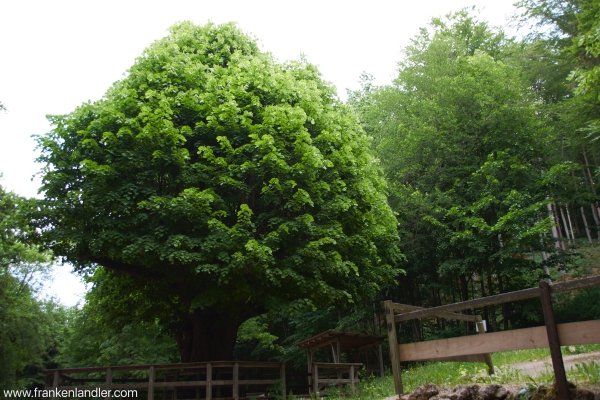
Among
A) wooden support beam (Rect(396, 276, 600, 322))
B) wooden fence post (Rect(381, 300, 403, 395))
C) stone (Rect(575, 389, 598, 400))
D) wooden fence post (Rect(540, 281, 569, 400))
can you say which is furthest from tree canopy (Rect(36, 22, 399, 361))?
stone (Rect(575, 389, 598, 400))

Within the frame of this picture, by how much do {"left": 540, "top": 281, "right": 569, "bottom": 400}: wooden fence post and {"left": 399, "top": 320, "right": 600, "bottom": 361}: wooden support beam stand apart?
0.09 metres

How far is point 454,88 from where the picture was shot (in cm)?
2073

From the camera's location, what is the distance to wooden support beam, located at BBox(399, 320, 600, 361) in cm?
470

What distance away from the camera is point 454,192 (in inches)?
790

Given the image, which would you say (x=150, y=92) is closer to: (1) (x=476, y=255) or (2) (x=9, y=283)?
(1) (x=476, y=255)

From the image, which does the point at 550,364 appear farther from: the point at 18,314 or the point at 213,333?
the point at 18,314

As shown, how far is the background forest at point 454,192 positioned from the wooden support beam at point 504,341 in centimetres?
631

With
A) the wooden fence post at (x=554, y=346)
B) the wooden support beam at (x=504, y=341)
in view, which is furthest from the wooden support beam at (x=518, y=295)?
the wooden support beam at (x=504, y=341)

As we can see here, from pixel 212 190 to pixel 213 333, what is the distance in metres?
5.62

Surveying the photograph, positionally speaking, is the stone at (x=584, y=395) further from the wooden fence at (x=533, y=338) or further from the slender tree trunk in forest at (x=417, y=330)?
the slender tree trunk in forest at (x=417, y=330)

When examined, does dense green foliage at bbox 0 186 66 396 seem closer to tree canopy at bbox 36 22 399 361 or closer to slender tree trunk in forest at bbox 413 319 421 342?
tree canopy at bbox 36 22 399 361

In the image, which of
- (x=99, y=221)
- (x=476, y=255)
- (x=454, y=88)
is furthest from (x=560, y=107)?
(x=99, y=221)

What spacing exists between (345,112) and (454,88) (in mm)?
7084

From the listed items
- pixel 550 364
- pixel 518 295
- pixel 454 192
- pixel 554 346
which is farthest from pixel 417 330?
pixel 554 346
